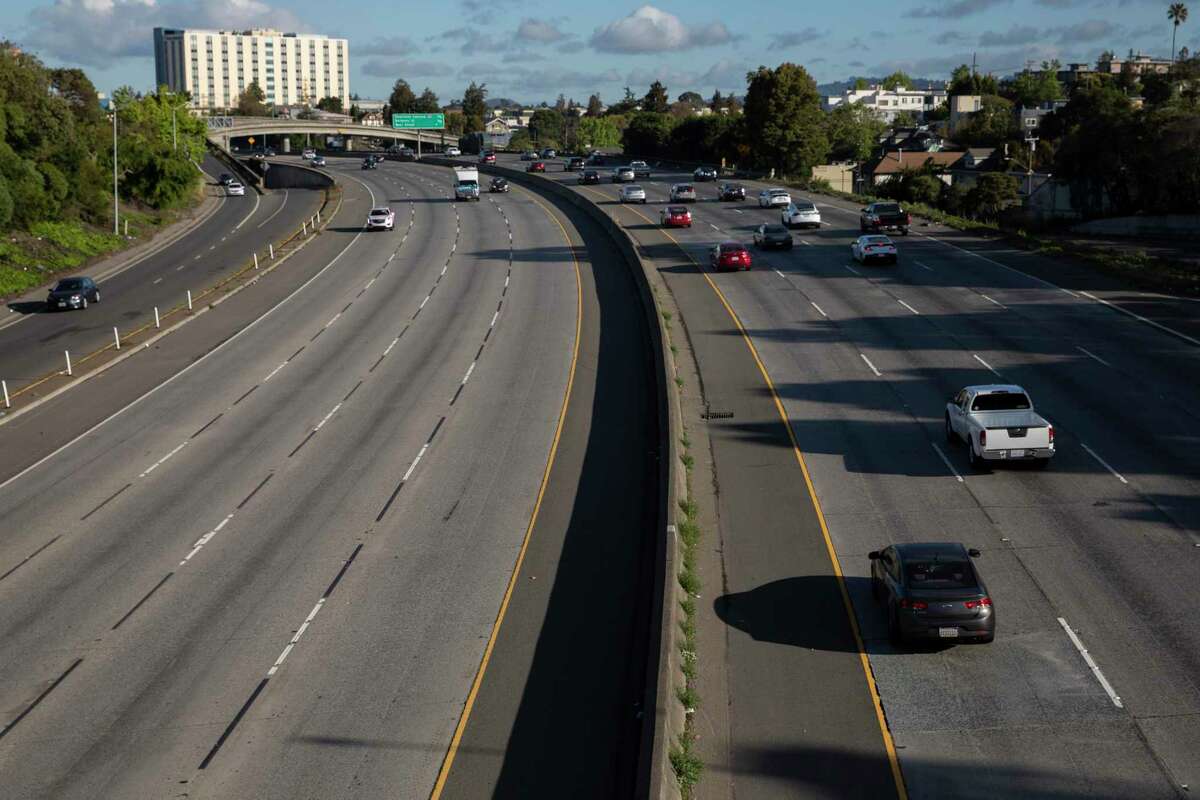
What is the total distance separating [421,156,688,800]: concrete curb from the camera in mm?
14391

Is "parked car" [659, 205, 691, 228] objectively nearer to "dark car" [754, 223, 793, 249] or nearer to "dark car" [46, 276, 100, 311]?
"dark car" [754, 223, 793, 249]

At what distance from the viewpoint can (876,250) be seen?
5522 cm

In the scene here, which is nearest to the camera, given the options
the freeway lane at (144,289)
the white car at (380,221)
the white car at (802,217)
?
the freeway lane at (144,289)

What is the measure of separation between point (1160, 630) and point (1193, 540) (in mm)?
4290

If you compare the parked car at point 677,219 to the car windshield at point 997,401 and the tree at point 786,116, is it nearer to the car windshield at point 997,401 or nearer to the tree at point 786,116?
the tree at point 786,116

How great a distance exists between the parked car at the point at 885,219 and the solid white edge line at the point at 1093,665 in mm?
47195

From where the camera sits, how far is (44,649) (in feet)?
67.2

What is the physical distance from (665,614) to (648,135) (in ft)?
513

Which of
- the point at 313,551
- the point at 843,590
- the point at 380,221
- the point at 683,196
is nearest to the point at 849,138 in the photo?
the point at 683,196

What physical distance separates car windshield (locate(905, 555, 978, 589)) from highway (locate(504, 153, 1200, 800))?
1064 millimetres

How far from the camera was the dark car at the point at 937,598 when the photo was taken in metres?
18.0

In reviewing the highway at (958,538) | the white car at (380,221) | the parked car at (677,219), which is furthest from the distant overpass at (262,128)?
the highway at (958,538)

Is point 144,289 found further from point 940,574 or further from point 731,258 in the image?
point 940,574

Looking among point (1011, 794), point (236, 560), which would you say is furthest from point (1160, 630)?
point (236, 560)
